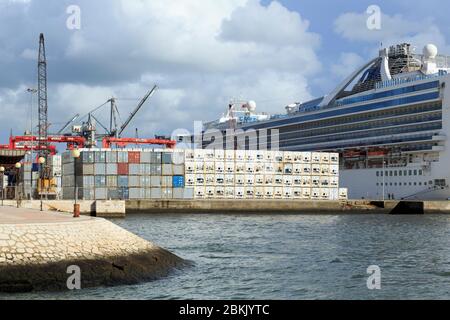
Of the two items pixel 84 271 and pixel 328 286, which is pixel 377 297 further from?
pixel 84 271

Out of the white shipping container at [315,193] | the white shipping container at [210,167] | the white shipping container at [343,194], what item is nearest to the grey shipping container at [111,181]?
the white shipping container at [210,167]

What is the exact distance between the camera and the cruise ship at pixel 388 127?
101500 millimetres

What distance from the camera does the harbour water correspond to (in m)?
25.5

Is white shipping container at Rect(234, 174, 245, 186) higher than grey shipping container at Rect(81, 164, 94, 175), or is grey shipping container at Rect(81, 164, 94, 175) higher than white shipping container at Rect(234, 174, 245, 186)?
grey shipping container at Rect(81, 164, 94, 175)

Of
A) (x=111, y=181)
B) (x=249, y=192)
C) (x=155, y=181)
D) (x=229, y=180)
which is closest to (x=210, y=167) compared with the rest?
(x=229, y=180)

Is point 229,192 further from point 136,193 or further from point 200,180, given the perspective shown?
point 136,193

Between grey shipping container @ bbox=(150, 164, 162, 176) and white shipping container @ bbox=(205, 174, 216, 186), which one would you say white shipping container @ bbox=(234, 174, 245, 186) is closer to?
white shipping container @ bbox=(205, 174, 216, 186)

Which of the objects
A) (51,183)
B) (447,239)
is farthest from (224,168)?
(447,239)

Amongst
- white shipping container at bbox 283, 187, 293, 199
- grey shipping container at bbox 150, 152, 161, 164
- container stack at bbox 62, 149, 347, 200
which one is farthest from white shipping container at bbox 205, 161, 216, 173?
white shipping container at bbox 283, 187, 293, 199

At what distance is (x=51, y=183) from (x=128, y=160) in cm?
1519

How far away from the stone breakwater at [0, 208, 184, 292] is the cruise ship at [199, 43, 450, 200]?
79875 millimetres

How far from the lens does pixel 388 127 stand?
10969 cm

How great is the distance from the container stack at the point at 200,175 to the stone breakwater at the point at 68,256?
65.8m

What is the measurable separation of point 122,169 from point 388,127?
45.2 m
